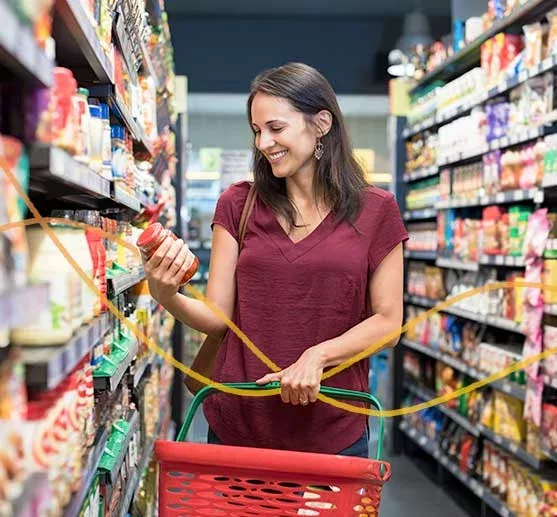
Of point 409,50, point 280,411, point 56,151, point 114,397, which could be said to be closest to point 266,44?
point 409,50

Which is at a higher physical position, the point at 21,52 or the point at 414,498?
the point at 21,52

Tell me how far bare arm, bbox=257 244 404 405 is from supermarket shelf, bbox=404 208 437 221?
4.05 m

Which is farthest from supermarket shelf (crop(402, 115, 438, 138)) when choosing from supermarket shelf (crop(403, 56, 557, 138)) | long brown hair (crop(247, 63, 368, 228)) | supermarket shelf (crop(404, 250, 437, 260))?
long brown hair (crop(247, 63, 368, 228))

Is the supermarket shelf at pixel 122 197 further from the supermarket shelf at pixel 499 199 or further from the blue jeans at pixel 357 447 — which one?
the supermarket shelf at pixel 499 199

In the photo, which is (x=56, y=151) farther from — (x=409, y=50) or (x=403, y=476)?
(x=409, y=50)

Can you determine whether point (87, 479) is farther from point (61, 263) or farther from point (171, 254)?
point (61, 263)

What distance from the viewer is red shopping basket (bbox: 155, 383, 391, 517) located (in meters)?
1.82

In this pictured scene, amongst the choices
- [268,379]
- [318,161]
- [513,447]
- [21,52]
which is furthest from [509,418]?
[21,52]

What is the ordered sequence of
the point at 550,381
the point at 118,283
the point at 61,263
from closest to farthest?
the point at 61,263
the point at 118,283
the point at 550,381

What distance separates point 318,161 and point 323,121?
114 mm

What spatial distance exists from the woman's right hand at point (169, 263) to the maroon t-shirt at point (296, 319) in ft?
1.20

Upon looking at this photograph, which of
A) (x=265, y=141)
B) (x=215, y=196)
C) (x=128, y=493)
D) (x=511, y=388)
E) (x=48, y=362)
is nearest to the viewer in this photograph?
(x=48, y=362)

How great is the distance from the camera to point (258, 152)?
2512 millimetres

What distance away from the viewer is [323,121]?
249cm
